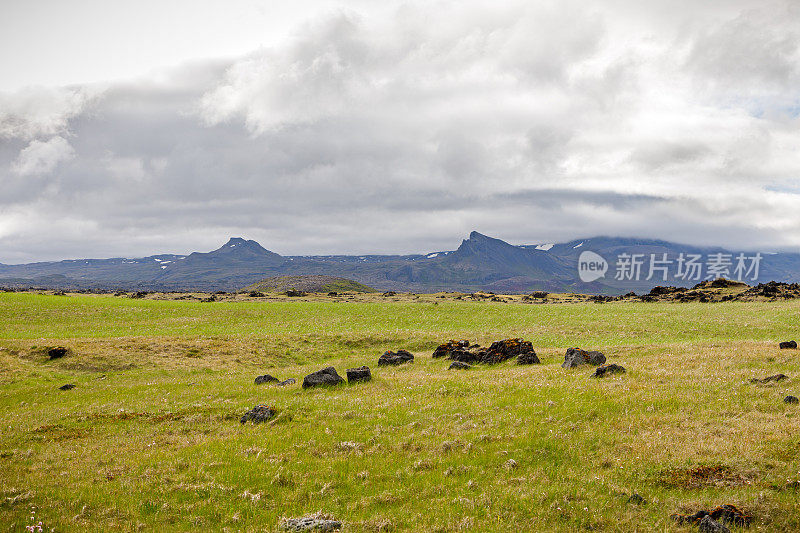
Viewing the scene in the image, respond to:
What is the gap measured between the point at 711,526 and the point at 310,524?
921 centimetres

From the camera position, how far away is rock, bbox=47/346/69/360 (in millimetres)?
37166

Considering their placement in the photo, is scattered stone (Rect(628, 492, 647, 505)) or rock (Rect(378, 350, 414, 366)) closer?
scattered stone (Rect(628, 492, 647, 505))

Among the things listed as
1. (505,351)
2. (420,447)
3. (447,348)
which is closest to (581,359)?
(505,351)

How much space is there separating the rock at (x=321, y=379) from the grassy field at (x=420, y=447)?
865mm

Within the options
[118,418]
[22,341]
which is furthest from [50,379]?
[118,418]

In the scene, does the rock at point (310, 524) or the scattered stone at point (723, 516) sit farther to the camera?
the rock at point (310, 524)

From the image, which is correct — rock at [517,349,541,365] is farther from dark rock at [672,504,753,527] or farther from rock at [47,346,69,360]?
rock at [47,346,69,360]

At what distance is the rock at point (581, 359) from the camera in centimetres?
2764

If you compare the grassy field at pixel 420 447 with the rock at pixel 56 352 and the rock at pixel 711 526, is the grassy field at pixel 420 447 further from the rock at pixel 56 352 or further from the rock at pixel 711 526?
the rock at pixel 56 352

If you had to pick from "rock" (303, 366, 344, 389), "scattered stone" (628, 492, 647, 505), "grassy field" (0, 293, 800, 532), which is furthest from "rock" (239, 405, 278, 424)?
"scattered stone" (628, 492, 647, 505)

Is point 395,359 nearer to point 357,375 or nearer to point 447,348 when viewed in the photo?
point 447,348

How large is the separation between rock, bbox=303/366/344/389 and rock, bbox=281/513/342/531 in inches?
602

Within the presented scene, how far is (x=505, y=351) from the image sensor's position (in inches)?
1326

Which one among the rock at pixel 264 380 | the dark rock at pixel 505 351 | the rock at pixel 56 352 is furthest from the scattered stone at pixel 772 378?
the rock at pixel 56 352
